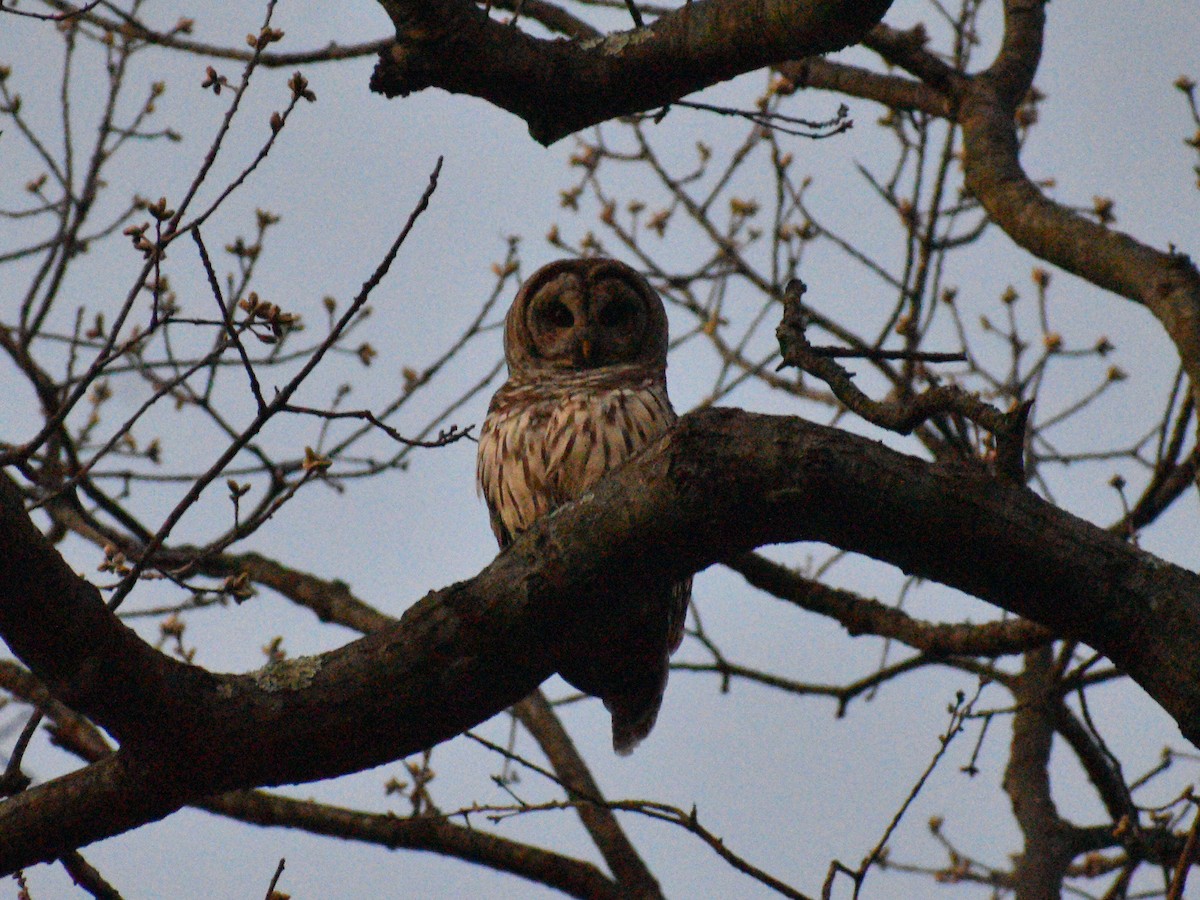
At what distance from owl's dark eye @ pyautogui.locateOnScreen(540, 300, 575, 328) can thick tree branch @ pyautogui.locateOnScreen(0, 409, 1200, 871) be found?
3.08 m

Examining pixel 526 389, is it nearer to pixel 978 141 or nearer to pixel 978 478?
pixel 978 141

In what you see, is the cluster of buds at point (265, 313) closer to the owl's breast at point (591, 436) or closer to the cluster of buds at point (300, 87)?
the cluster of buds at point (300, 87)

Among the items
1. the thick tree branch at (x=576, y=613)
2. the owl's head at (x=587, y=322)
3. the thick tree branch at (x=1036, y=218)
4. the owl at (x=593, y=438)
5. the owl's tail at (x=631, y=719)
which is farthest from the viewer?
the owl's head at (x=587, y=322)

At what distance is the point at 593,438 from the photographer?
4812mm

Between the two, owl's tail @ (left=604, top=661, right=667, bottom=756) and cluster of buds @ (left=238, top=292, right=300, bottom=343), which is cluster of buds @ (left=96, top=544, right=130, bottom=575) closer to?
cluster of buds @ (left=238, top=292, right=300, bottom=343)

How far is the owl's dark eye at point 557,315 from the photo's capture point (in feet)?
19.4

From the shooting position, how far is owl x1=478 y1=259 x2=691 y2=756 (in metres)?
4.77

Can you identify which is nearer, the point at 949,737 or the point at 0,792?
the point at 0,792

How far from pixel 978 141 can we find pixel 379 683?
3.23 m

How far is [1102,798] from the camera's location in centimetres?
540

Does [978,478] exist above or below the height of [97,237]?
below

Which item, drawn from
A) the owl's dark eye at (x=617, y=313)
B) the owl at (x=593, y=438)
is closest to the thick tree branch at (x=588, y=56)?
the owl at (x=593, y=438)

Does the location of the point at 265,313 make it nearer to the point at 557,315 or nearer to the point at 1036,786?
the point at 557,315

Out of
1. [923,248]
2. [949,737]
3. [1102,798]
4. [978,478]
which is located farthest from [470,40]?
[1102,798]
